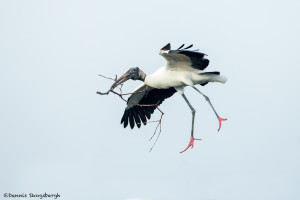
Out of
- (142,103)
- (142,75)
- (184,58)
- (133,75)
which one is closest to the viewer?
(184,58)

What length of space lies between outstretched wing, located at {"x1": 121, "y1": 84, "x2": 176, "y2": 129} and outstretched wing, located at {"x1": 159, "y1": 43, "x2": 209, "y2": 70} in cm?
185

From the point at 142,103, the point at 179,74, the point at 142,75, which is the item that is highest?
the point at 142,75

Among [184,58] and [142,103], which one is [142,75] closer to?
[184,58]

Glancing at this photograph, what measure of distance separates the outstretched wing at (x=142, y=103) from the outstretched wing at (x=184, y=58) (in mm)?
1850

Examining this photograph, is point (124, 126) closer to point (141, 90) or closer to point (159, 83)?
point (141, 90)

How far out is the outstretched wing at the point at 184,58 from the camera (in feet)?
47.3

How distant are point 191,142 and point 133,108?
298 centimetres

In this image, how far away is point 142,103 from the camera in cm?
1752

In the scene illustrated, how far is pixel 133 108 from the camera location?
17656 millimetres

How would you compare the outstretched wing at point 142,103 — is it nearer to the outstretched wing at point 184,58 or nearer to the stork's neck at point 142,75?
the stork's neck at point 142,75

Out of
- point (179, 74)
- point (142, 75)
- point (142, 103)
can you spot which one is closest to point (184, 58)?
point (179, 74)

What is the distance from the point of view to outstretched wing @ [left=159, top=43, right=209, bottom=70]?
1442 centimetres

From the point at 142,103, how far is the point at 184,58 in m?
2.93

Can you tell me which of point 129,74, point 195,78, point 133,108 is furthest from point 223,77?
point 133,108
